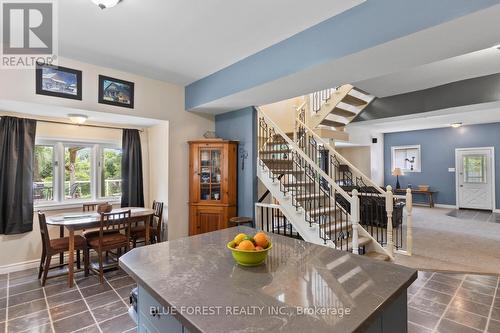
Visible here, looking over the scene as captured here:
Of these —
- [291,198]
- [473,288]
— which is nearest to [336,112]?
[291,198]

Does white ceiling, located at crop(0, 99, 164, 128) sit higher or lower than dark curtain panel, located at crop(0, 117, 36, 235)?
higher

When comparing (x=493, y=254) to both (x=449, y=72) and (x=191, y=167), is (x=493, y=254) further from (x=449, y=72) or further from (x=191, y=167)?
(x=191, y=167)

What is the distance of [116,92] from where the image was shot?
3836 millimetres

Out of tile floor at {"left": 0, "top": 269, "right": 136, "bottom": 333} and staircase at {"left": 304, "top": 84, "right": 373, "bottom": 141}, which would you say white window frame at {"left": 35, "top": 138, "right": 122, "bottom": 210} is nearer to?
tile floor at {"left": 0, "top": 269, "right": 136, "bottom": 333}

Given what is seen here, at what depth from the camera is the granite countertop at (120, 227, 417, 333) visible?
0.91m

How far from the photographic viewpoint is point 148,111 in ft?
13.7

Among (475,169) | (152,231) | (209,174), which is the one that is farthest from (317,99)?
(475,169)

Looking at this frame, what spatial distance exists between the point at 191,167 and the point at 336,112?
351 centimetres

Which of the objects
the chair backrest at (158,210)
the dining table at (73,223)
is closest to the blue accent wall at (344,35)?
the chair backrest at (158,210)

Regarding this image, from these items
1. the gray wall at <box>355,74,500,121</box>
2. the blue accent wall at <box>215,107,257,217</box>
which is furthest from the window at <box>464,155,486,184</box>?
the blue accent wall at <box>215,107,257,217</box>

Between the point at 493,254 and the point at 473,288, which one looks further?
the point at 493,254

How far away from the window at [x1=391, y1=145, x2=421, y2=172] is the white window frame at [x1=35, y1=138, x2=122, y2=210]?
944 centimetres

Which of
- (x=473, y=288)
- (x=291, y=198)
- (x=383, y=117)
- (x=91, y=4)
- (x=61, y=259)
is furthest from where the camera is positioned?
(x=383, y=117)
